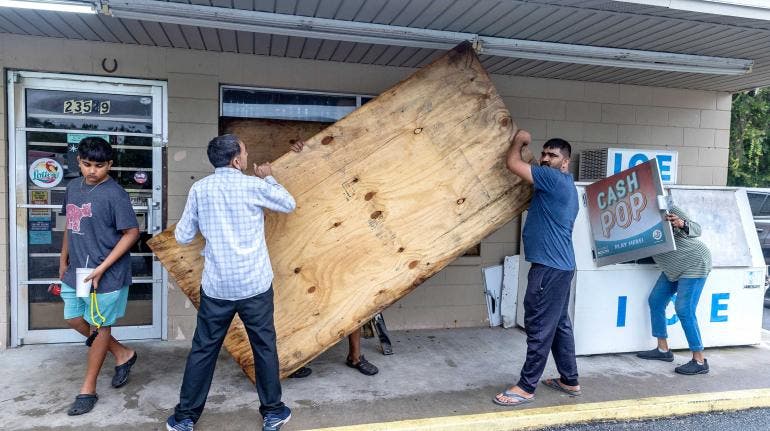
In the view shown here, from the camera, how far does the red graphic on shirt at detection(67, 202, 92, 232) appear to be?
10.6 ft

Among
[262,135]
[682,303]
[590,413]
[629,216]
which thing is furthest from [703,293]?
[262,135]

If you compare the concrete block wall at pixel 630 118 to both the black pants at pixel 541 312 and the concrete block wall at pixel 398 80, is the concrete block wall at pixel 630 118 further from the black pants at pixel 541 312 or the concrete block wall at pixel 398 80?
the black pants at pixel 541 312

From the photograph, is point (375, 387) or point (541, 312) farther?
point (375, 387)

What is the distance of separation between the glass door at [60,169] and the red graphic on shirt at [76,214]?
47.5 inches

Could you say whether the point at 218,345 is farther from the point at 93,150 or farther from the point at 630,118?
the point at 630,118

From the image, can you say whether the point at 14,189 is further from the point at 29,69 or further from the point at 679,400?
the point at 679,400

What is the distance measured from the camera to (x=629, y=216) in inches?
158

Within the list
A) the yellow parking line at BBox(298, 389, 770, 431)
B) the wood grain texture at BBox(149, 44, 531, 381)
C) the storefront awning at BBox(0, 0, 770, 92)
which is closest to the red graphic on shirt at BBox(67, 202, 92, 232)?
the wood grain texture at BBox(149, 44, 531, 381)

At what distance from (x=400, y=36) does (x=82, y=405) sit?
11.0 ft

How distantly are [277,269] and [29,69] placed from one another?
290 centimetres

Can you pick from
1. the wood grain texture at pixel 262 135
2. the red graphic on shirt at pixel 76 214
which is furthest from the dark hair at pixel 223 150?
the wood grain texture at pixel 262 135

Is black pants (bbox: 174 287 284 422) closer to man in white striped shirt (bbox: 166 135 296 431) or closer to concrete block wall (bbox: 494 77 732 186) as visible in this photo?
man in white striped shirt (bbox: 166 135 296 431)

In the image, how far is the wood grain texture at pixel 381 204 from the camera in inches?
133

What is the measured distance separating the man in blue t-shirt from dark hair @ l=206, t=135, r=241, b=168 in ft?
5.83
